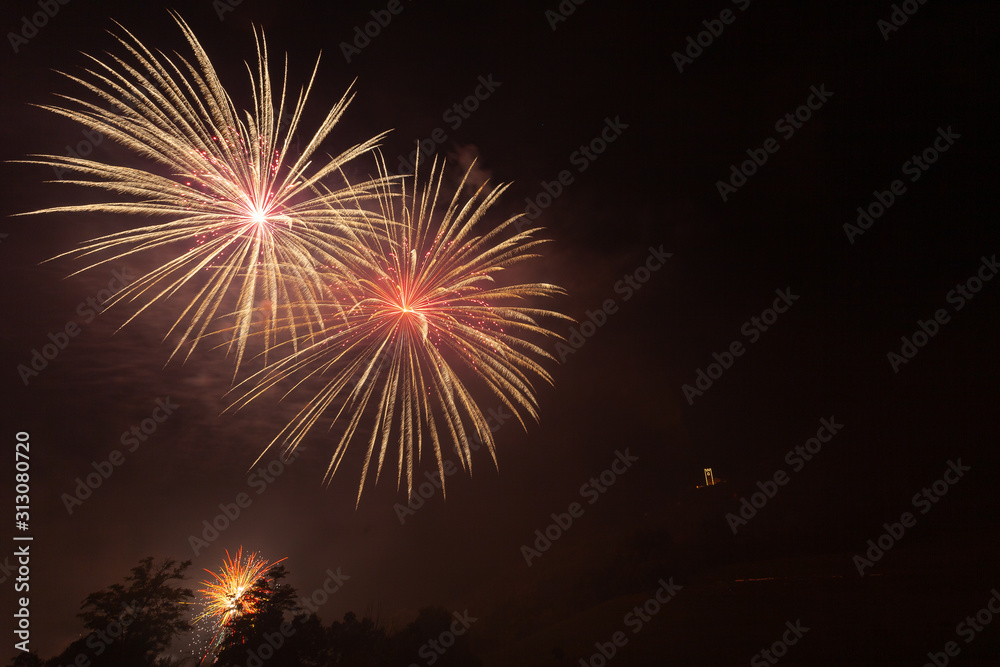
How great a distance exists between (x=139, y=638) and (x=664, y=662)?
58379 mm

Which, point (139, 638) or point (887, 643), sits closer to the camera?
point (139, 638)

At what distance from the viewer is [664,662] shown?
57844 millimetres

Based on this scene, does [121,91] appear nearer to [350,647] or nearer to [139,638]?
[139,638]

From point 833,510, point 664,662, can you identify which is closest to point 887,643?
point 664,662

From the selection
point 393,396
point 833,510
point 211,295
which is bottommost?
point 833,510

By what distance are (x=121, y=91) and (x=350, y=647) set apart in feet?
201

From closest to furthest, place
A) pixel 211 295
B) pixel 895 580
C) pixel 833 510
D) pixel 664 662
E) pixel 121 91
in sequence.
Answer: pixel 121 91
pixel 211 295
pixel 664 662
pixel 895 580
pixel 833 510

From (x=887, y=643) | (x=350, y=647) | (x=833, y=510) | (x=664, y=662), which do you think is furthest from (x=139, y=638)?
(x=833, y=510)

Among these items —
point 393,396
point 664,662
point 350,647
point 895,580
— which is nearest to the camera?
point 393,396

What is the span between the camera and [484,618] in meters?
127

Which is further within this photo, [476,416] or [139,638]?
[139,638]

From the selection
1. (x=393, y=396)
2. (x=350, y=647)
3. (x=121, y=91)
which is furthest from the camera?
(x=350, y=647)

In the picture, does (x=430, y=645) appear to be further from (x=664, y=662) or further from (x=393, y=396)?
(x=393, y=396)

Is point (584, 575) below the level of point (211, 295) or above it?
below
